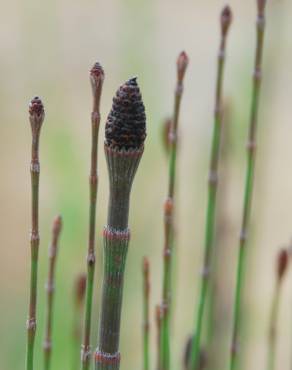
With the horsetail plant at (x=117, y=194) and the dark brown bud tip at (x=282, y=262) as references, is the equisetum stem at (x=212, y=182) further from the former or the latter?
the horsetail plant at (x=117, y=194)

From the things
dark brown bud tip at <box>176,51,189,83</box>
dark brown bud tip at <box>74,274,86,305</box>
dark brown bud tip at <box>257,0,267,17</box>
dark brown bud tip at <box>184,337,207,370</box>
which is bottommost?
dark brown bud tip at <box>184,337,207,370</box>

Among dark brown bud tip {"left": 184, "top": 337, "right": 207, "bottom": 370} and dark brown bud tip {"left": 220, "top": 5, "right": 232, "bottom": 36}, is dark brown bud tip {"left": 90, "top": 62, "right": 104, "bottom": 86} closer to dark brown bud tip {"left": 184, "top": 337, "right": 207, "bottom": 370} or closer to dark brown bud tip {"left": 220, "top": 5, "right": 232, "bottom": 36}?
dark brown bud tip {"left": 220, "top": 5, "right": 232, "bottom": 36}

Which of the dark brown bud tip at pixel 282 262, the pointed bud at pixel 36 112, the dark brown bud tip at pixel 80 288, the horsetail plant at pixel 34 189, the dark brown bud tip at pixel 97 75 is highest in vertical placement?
the dark brown bud tip at pixel 97 75

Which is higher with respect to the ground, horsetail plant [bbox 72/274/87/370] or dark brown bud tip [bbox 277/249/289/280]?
dark brown bud tip [bbox 277/249/289/280]

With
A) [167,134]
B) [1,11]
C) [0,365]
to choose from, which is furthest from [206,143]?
[1,11]

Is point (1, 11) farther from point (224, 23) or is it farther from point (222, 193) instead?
point (224, 23)

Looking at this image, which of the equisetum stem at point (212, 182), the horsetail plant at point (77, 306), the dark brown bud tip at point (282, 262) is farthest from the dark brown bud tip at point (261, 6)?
the horsetail plant at point (77, 306)

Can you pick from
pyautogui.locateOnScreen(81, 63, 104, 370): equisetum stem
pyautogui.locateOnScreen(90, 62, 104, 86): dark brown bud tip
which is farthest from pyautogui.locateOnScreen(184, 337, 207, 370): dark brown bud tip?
pyautogui.locateOnScreen(90, 62, 104, 86): dark brown bud tip
